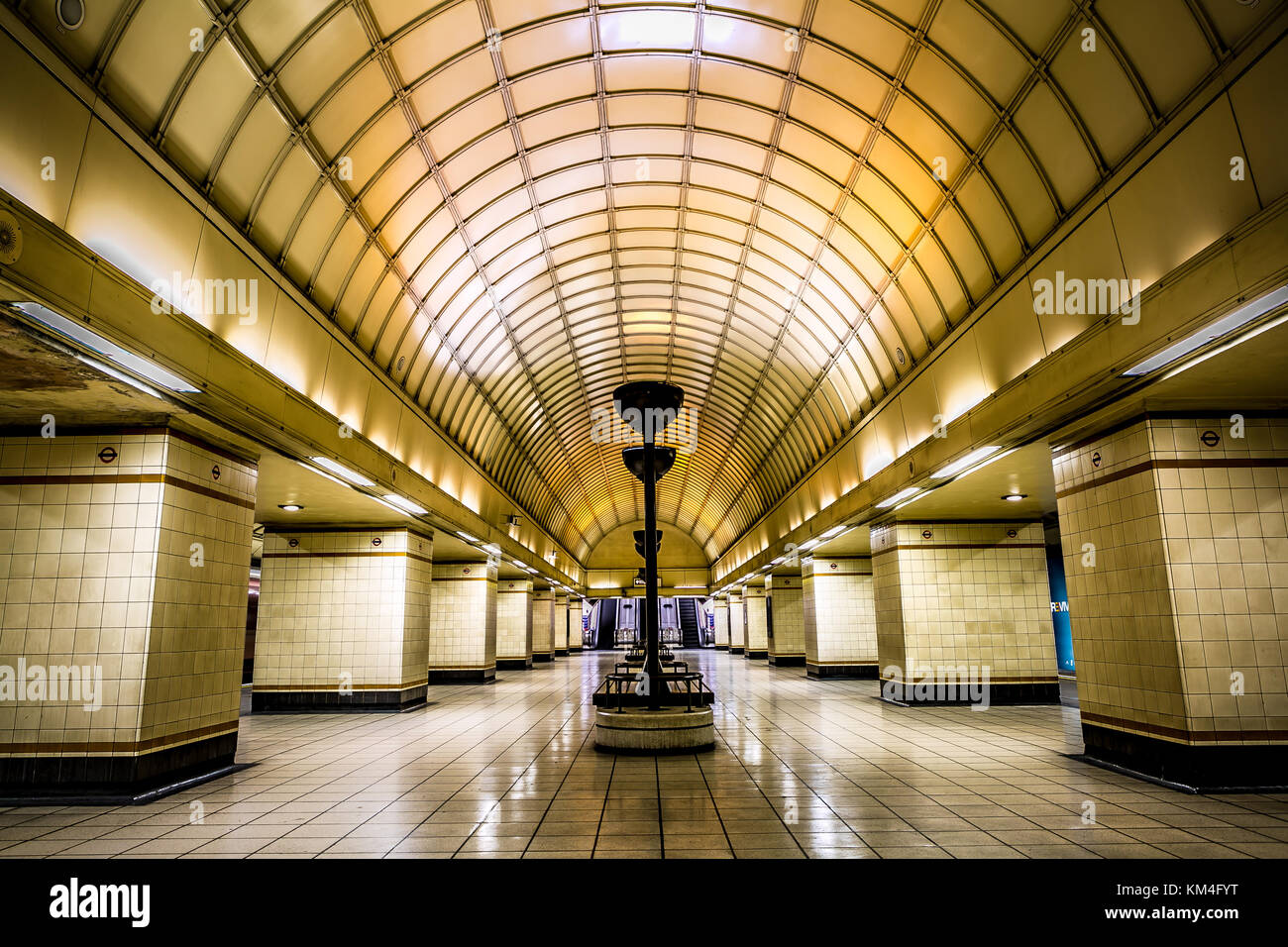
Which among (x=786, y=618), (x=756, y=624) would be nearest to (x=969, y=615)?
(x=786, y=618)

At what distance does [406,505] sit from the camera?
13.0 metres

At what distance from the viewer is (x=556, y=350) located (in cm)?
2008

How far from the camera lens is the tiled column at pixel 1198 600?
6.96 meters

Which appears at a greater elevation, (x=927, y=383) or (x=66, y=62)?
(x=66, y=62)

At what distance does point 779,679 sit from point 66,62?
2129cm

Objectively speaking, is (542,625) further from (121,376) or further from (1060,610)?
(121,376)

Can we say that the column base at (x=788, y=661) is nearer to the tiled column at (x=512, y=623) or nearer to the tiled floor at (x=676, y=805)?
the tiled column at (x=512, y=623)

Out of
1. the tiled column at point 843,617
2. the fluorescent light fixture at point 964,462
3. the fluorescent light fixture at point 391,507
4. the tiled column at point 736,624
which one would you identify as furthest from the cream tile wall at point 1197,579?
the tiled column at point 736,624

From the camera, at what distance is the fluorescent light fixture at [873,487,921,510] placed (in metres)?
12.1

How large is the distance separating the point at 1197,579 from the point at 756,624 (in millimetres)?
29519

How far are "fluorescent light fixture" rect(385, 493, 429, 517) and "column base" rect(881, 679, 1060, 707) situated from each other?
435 inches

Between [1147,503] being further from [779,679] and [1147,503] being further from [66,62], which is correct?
[779,679]
